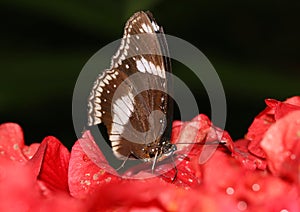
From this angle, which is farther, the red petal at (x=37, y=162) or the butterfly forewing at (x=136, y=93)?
the butterfly forewing at (x=136, y=93)

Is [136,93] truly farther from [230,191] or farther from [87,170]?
[230,191]

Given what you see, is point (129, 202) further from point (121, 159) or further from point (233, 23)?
point (233, 23)

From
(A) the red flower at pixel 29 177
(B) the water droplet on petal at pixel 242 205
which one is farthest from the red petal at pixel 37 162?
(B) the water droplet on petal at pixel 242 205

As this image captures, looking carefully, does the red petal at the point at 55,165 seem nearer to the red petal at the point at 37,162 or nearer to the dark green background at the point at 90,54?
the red petal at the point at 37,162

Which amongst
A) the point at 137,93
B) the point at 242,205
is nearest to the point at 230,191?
the point at 242,205

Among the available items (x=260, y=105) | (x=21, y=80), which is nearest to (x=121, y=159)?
(x=21, y=80)
